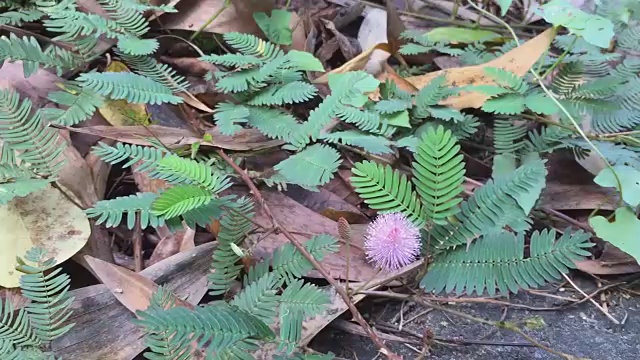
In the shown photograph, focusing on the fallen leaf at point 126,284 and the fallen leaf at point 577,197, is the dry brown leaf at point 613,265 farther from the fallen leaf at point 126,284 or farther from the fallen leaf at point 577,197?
the fallen leaf at point 126,284

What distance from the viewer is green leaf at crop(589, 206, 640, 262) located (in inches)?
40.0

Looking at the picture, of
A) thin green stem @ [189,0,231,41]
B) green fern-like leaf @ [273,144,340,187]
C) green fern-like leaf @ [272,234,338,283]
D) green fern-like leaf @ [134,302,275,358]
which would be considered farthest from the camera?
thin green stem @ [189,0,231,41]

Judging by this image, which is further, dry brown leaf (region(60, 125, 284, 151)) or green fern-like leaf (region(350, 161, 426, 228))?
dry brown leaf (region(60, 125, 284, 151))

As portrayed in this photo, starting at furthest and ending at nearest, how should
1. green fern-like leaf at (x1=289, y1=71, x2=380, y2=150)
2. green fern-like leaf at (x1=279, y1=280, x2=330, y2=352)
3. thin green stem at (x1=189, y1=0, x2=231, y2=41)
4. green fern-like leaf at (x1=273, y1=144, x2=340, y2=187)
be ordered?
thin green stem at (x1=189, y1=0, x2=231, y2=41), green fern-like leaf at (x1=289, y1=71, x2=380, y2=150), green fern-like leaf at (x1=273, y1=144, x2=340, y2=187), green fern-like leaf at (x1=279, y1=280, x2=330, y2=352)

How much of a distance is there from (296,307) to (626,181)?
0.67 metres

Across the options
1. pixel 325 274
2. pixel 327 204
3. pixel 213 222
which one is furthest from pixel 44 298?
pixel 327 204

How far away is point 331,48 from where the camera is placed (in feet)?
5.19

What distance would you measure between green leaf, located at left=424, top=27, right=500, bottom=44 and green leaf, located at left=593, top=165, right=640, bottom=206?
63 cm

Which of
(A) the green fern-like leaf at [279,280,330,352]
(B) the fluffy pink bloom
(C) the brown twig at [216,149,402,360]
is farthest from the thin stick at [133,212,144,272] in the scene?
(B) the fluffy pink bloom

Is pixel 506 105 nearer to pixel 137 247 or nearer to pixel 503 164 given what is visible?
pixel 503 164

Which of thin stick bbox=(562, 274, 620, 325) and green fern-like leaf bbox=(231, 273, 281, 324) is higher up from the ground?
green fern-like leaf bbox=(231, 273, 281, 324)

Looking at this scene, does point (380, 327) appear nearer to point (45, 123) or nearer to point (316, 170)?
point (316, 170)

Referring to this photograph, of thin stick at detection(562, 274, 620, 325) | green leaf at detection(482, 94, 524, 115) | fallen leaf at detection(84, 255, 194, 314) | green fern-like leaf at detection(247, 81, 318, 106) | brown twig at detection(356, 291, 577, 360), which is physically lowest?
thin stick at detection(562, 274, 620, 325)

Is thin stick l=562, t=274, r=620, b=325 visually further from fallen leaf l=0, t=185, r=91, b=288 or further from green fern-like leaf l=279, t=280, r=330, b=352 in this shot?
fallen leaf l=0, t=185, r=91, b=288
